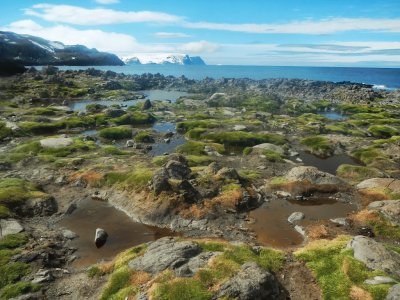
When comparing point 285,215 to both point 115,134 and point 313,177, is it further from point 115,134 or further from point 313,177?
point 115,134

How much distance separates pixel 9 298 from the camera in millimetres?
27422

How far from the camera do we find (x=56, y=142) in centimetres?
7406

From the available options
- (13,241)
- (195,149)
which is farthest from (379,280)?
(195,149)

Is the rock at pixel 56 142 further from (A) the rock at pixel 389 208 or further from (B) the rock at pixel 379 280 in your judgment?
(B) the rock at pixel 379 280

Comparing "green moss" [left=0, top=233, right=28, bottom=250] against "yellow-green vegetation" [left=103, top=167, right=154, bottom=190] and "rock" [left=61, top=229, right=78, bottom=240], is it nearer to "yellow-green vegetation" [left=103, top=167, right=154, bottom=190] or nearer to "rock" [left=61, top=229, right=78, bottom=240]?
"rock" [left=61, top=229, right=78, bottom=240]

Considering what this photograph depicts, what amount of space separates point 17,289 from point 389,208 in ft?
130

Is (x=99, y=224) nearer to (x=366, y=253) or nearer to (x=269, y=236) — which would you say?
(x=269, y=236)

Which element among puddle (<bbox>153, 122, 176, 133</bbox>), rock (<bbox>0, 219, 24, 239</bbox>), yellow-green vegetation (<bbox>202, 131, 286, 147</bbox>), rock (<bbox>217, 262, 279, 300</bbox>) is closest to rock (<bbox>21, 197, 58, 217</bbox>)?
rock (<bbox>0, 219, 24, 239</bbox>)

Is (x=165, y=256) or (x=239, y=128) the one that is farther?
(x=239, y=128)

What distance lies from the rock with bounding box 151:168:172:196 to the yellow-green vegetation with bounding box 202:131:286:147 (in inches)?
1482

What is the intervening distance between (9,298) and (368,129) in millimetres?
96892

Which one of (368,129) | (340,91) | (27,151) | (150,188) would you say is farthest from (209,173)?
(340,91)

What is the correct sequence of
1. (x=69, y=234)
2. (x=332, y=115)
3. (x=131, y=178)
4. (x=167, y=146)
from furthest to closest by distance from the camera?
1. (x=332, y=115)
2. (x=167, y=146)
3. (x=131, y=178)
4. (x=69, y=234)

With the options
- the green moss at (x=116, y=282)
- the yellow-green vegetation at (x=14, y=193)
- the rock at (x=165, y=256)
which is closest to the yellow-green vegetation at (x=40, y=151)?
the yellow-green vegetation at (x=14, y=193)
